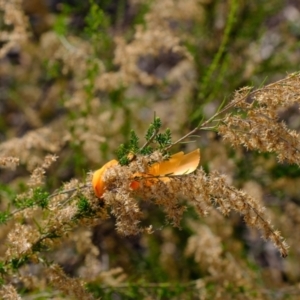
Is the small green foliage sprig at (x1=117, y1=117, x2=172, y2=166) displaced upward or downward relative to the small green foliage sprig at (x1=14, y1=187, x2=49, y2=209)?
upward

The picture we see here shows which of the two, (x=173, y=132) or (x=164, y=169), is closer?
(x=164, y=169)

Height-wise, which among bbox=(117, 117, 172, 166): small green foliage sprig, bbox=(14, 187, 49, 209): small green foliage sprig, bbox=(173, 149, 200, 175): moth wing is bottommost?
bbox=(173, 149, 200, 175): moth wing

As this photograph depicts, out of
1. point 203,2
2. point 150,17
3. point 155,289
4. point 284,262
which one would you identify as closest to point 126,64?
point 150,17

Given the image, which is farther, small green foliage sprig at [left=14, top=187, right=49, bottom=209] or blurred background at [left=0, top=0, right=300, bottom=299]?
blurred background at [left=0, top=0, right=300, bottom=299]

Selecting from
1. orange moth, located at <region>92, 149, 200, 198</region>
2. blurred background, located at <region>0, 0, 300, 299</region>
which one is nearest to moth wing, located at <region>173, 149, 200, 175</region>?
orange moth, located at <region>92, 149, 200, 198</region>

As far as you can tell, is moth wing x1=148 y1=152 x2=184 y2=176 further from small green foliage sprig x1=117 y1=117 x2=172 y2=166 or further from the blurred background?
the blurred background

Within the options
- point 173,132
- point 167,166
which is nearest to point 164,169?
point 167,166

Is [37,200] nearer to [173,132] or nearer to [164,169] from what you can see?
[164,169]

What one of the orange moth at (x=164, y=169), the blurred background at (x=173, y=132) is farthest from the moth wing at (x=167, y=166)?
the blurred background at (x=173, y=132)
